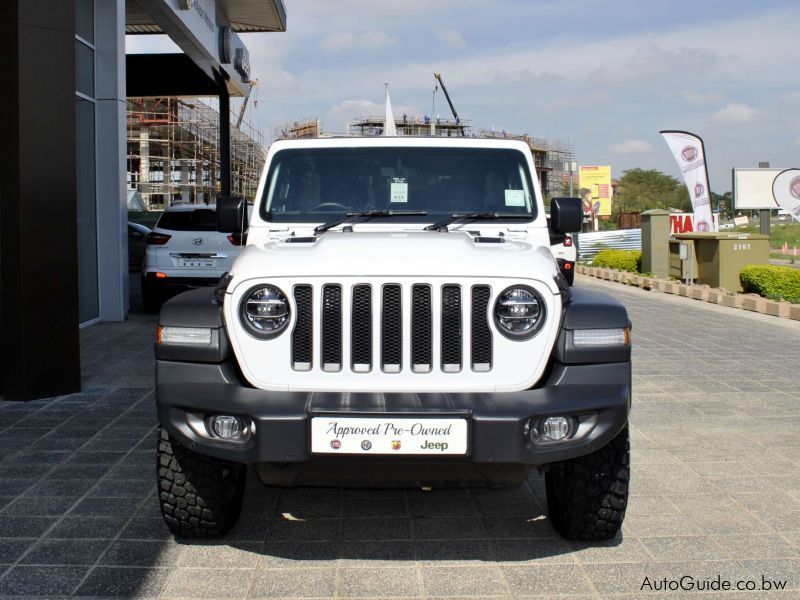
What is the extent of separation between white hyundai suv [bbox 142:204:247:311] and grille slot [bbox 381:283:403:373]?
9488 mm

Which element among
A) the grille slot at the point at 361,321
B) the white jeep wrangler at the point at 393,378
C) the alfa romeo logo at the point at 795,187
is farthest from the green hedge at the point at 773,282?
the grille slot at the point at 361,321

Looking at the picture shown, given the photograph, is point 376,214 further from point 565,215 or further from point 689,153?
point 689,153

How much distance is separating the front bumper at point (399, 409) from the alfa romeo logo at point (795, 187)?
64.7ft

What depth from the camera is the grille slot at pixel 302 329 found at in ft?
12.4

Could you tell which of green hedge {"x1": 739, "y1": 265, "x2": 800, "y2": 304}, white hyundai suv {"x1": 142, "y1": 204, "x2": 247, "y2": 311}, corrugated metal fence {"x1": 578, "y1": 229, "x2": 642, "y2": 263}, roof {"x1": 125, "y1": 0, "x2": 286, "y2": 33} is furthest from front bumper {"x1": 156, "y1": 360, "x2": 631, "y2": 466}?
corrugated metal fence {"x1": 578, "y1": 229, "x2": 642, "y2": 263}

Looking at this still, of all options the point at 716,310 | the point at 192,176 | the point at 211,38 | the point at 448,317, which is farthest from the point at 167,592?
the point at 192,176

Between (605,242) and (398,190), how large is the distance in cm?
2727

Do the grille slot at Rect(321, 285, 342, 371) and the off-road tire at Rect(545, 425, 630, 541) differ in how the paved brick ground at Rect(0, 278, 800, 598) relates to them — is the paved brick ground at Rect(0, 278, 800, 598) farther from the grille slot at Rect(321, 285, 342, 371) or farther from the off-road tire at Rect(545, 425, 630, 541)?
the grille slot at Rect(321, 285, 342, 371)

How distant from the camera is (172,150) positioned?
42.6 metres

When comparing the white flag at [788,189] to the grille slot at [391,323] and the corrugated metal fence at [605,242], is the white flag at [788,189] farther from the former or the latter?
the grille slot at [391,323]

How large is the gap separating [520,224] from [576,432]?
5.71 ft

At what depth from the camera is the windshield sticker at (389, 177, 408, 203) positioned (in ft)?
17.1

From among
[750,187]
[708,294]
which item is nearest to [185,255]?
[708,294]

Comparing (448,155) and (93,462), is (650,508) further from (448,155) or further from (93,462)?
(93,462)
